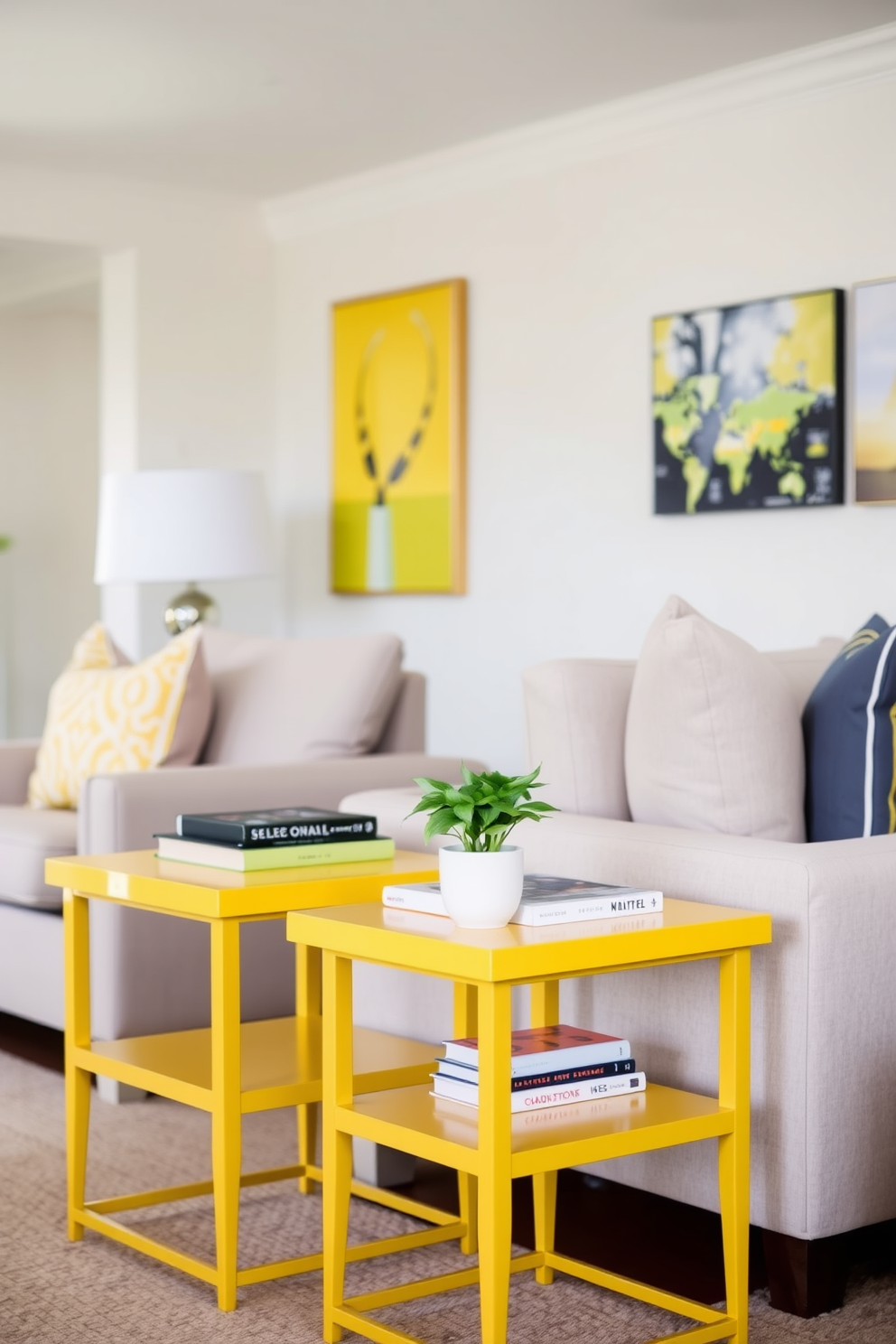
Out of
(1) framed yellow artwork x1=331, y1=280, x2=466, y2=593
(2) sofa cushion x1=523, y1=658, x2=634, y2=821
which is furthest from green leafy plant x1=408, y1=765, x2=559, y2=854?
(1) framed yellow artwork x1=331, y1=280, x2=466, y2=593

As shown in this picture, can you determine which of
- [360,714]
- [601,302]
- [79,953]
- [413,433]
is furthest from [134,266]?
[79,953]

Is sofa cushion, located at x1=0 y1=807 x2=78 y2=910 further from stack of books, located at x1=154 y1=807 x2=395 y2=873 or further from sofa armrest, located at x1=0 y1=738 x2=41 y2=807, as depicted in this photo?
stack of books, located at x1=154 y1=807 x2=395 y2=873

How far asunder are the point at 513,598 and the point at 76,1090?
318cm

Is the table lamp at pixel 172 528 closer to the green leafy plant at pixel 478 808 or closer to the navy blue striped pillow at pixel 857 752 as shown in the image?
the navy blue striped pillow at pixel 857 752

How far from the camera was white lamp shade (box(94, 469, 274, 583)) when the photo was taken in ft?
15.8

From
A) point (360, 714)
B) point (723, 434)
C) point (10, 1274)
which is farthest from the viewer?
point (723, 434)

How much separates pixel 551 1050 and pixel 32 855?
1.70 meters

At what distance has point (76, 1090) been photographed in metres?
2.38

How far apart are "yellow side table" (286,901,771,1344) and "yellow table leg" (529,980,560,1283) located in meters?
0.10

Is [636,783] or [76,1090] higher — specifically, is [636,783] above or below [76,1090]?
above

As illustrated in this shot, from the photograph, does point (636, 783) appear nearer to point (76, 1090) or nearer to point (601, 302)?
point (76, 1090)

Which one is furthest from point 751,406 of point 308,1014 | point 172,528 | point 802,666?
point 308,1014

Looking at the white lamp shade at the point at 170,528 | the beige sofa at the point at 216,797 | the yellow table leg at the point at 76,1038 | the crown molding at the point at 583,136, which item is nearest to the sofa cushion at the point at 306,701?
the beige sofa at the point at 216,797

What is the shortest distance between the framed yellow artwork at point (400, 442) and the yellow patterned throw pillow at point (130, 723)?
6.27 feet
